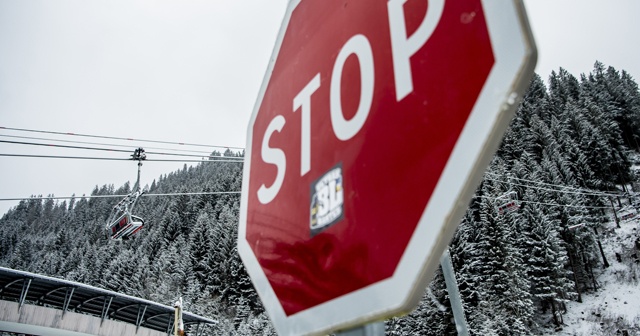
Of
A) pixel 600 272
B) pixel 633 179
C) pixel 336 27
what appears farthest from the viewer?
pixel 633 179

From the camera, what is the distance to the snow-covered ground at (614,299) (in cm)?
4184

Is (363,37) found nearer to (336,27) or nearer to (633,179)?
(336,27)

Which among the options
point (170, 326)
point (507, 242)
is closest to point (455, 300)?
point (170, 326)

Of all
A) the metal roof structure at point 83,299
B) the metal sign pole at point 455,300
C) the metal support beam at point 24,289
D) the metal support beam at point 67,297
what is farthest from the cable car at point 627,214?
the metal support beam at point 24,289

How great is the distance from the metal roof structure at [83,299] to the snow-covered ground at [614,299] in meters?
38.0

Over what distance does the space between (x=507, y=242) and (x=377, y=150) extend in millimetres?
42007

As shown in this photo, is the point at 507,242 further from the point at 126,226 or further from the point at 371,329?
Result: the point at 371,329

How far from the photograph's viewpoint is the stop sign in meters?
0.89

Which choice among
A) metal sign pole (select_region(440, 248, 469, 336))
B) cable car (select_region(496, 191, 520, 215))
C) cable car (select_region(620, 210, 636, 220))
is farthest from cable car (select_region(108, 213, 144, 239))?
cable car (select_region(620, 210, 636, 220))

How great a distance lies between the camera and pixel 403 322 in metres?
34.5

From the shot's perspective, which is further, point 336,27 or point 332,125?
point 336,27

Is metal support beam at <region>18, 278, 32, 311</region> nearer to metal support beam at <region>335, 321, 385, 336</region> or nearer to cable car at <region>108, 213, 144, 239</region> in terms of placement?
cable car at <region>108, 213, 144, 239</region>

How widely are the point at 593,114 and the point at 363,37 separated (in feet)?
267

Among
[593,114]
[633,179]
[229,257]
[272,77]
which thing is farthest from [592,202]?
[272,77]
